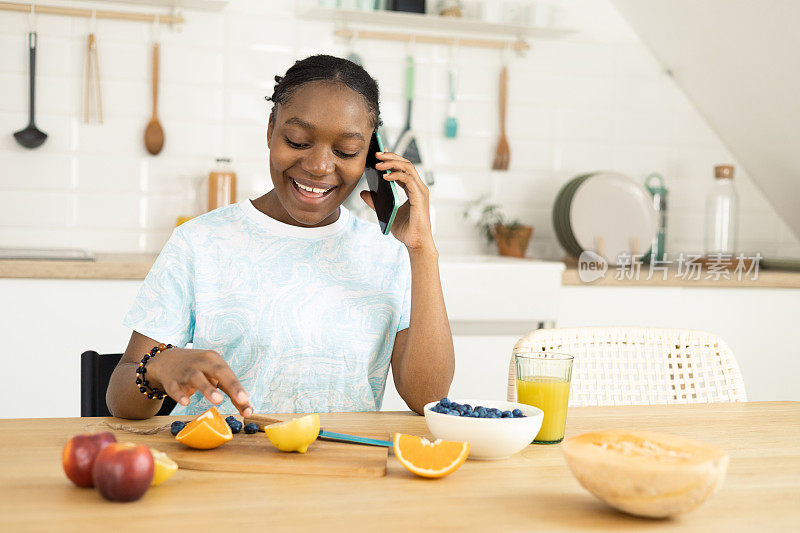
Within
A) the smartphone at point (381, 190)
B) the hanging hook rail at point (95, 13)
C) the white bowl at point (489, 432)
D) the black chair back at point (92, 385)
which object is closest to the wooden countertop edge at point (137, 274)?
the hanging hook rail at point (95, 13)

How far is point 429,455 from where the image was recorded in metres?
0.96

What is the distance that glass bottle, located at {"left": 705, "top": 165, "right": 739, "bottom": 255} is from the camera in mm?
3236

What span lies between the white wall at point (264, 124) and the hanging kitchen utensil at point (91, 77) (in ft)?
0.08

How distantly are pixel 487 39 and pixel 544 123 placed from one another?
0.38 metres

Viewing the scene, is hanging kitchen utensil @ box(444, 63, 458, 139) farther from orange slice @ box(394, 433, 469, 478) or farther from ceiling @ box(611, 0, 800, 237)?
orange slice @ box(394, 433, 469, 478)

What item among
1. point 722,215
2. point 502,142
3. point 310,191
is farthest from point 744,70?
point 310,191

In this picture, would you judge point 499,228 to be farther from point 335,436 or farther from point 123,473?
point 123,473

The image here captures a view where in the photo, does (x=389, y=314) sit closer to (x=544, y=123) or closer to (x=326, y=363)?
(x=326, y=363)

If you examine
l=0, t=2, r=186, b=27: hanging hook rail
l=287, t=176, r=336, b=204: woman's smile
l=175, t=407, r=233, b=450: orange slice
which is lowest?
l=175, t=407, r=233, b=450: orange slice

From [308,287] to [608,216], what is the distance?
1.76 meters

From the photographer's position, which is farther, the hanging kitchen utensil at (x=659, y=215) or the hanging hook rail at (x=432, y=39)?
the hanging kitchen utensil at (x=659, y=215)

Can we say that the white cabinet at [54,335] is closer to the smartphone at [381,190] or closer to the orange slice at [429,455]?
the smartphone at [381,190]

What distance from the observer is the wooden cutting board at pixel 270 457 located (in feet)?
3.15

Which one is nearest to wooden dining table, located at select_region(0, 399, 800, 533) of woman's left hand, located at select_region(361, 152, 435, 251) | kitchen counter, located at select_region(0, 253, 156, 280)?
woman's left hand, located at select_region(361, 152, 435, 251)
